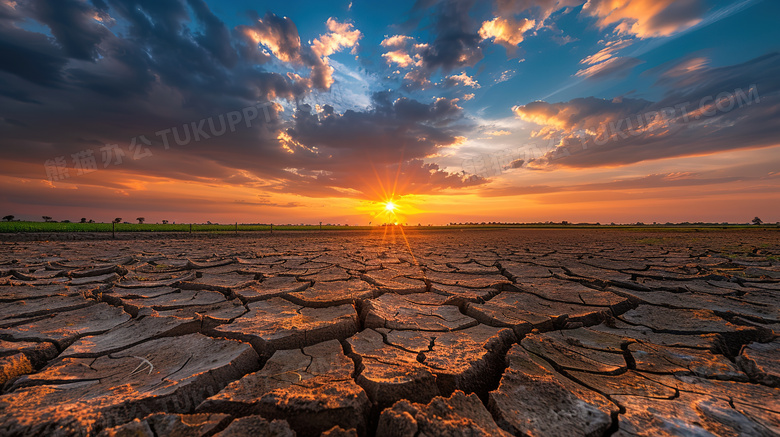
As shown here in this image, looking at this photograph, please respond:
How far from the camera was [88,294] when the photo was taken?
2400 millimetres

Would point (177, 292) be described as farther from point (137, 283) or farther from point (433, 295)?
point (433, 295)

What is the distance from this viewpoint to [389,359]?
1.30 meters

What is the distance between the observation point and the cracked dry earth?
91cm

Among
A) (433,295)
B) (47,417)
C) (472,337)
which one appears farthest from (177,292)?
(472,337)

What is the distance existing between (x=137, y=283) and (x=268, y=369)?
2.62m

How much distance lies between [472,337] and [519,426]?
0.68 m

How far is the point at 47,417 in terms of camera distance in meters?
0.88

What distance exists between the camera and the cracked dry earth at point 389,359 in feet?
2.99

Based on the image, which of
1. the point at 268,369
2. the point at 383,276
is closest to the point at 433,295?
the point at 383,276

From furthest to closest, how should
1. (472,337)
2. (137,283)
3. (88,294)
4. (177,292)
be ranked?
(137,283)
(177,292)
(88,294)
(472,337)

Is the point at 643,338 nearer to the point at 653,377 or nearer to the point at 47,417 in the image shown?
the point at 653,377

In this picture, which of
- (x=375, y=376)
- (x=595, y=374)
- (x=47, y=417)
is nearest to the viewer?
(x=47, y=417)

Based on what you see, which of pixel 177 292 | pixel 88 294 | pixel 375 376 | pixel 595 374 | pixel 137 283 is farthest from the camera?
pixel 137 283

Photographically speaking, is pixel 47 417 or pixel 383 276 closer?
pixel 47 417
